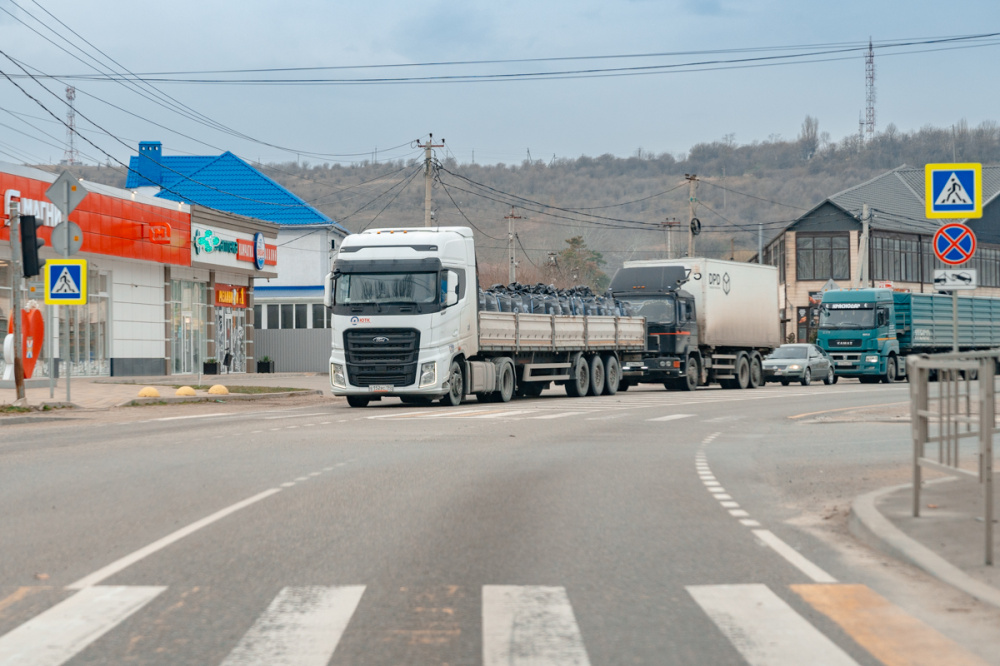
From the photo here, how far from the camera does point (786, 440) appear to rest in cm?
1802

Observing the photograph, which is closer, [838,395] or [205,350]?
[838,395]

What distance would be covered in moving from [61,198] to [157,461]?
10.6m

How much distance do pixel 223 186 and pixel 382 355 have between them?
37213 mm

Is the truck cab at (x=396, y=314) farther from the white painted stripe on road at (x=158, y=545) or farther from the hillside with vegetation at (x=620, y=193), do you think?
the hillside with vegetation at (x=620, y=193)

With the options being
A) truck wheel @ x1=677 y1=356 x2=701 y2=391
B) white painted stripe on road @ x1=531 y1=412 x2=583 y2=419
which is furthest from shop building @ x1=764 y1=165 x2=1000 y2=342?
white painted stripe on road @ x1=531 y1=412 x2=583 y2=419

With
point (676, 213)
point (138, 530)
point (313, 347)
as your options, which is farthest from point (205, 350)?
point (676, 213)

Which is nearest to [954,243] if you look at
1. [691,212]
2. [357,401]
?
[357,401]

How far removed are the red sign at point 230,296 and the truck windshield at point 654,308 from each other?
16.3 metres

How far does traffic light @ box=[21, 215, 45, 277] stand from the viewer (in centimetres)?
2195

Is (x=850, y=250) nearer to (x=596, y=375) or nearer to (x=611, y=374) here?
(x=611, y=374)

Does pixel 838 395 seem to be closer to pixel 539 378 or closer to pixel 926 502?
pixel 539 378

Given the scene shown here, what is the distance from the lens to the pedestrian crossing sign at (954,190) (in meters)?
16.0

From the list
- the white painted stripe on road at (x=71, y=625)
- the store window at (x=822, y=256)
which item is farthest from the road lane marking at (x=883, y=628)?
the store window at (x=822, y=256)

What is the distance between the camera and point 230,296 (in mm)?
46625
